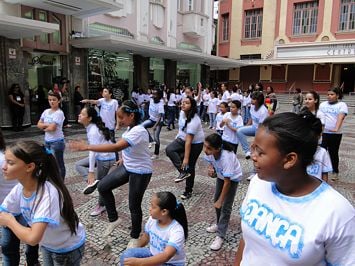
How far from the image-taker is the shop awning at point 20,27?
8831mm

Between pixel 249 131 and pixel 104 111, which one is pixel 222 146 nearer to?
pixel 249 131

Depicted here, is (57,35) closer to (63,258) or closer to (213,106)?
(213,106)

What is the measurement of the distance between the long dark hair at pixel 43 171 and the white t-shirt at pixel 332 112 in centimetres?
483

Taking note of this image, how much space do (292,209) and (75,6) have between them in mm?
12318

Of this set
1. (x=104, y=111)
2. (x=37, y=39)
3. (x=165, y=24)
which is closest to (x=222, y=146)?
(x=104, y=111)

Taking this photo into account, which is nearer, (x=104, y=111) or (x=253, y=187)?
(x=253, y=187)

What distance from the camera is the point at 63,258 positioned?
7.06 feet

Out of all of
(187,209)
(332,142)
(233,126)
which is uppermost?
(233,126)

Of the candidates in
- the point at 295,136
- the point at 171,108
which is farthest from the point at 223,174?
the point at 171,108

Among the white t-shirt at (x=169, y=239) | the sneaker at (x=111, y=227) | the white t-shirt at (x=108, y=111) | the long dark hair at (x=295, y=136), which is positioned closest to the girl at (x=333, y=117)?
the sneaker at (x=111, y=227)

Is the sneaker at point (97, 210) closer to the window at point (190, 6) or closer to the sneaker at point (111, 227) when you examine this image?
the sneaker at point (111, 227)

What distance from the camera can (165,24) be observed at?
59.4ft

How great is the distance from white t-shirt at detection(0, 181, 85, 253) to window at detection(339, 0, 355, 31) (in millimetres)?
28837

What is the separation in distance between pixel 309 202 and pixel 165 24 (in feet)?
59.2
